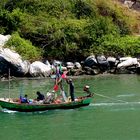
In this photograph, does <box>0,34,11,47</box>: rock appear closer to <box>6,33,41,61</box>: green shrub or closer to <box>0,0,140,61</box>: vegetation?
<box>6,33,41,61</box>: green shrub

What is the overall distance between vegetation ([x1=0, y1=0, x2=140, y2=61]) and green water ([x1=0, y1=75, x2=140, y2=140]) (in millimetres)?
Result: 13426

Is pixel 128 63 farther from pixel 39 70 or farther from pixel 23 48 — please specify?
pixel 23 48

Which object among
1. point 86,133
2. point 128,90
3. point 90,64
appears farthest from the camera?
point 90,64

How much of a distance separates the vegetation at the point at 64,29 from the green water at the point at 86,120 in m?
13.4

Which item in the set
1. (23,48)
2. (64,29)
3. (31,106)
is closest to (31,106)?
(31,106)

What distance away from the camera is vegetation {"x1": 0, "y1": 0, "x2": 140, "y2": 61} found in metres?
52.3

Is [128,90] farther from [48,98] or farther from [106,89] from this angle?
[48,98]

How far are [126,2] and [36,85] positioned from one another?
1229 inches

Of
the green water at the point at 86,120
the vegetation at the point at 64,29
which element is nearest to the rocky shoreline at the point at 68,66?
the vegetation at the point at 64,29

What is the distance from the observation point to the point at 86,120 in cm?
2766

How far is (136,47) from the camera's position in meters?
53.0

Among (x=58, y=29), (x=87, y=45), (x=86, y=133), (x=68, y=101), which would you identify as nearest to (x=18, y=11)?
(x=58, y=29)

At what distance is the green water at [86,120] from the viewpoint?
24297 millimetres

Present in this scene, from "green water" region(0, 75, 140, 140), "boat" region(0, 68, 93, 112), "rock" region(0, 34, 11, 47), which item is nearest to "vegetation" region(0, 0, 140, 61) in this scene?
"rock" region(0, 34, 11, 47)
